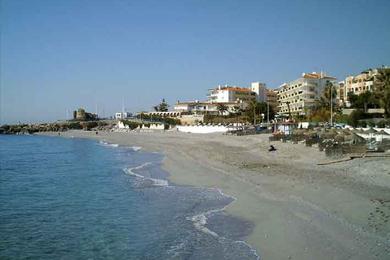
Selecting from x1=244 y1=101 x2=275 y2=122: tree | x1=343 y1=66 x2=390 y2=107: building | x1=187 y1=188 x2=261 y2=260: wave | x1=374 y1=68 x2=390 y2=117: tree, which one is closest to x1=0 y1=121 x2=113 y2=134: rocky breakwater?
x1=244 y1=101 x2=275 y2=122: tree

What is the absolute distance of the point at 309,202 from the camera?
47.7ft

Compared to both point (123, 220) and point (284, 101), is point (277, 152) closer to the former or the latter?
point (123, 220)

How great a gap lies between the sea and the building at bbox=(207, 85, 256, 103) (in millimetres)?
95339

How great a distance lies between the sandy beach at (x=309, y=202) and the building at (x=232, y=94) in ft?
297

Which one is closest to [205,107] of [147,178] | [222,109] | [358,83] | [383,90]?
[222,109]

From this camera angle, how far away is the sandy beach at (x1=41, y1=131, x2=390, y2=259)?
9.95m

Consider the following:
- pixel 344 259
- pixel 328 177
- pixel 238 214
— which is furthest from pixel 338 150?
pixel 344 259

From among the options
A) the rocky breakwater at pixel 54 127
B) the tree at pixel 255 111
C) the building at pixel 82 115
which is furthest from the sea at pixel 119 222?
the building at pixel 82 115

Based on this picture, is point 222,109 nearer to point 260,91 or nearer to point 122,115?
point 260,91

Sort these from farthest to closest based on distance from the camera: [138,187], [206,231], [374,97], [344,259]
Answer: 1. [374,97]
2. [138,187]
3. [206,231]
4. [344,259]

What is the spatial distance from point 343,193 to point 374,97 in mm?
44813

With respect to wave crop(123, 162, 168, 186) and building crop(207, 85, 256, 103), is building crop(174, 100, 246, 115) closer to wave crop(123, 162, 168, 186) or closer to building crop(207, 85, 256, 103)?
building crop(207, 85, 256, 103)

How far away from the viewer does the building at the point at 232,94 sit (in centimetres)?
11825

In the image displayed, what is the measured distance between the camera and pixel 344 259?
884 centimetres
